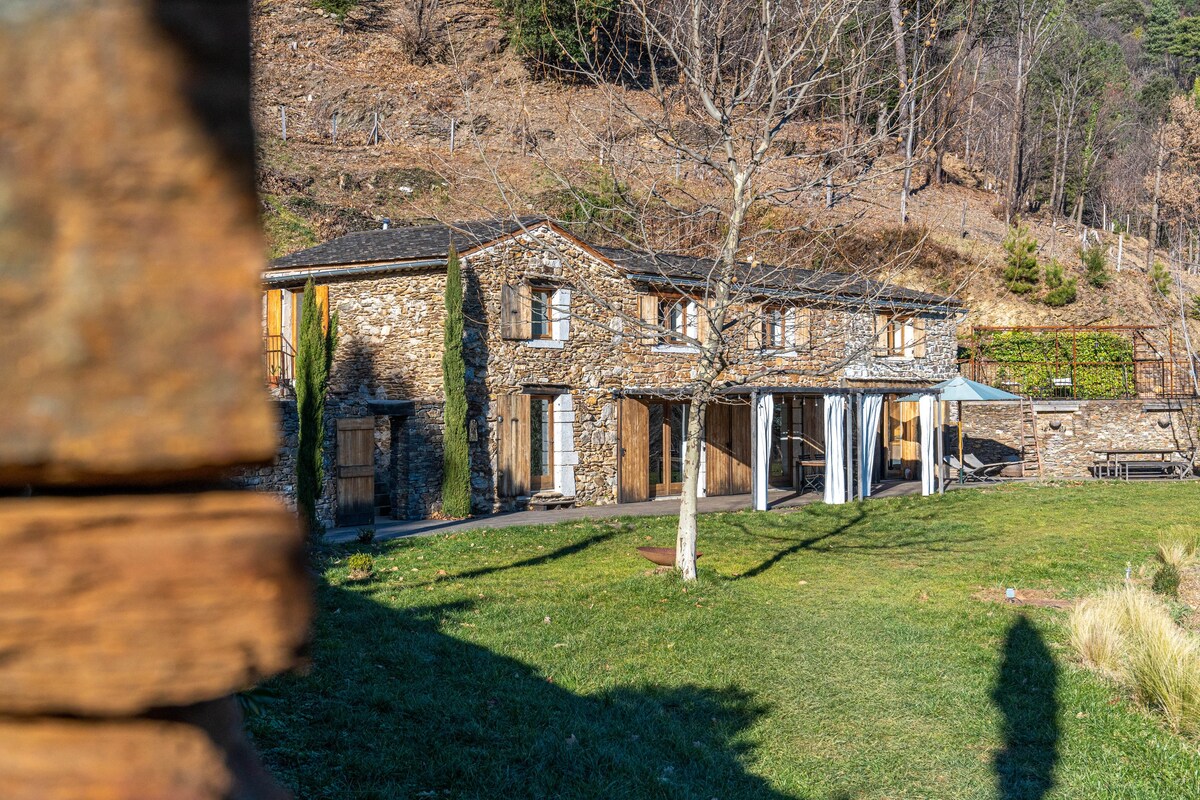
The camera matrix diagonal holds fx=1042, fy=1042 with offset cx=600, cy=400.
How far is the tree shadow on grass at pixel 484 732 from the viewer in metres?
5.39

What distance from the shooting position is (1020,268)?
37219 millimetres

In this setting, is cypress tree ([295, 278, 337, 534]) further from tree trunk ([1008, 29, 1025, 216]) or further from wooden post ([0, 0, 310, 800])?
tree trunk ([1008, 29, 1025, 216])

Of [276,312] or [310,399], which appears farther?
[276,312]


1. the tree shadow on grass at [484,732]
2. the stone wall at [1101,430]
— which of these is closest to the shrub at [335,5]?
the stone wall at [1101,430]

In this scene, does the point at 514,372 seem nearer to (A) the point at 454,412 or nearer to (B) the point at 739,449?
(A) the point at 454,412

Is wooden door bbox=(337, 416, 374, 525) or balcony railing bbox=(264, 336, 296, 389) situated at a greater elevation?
balcony railing bbox=(264, 336, 296, 389)

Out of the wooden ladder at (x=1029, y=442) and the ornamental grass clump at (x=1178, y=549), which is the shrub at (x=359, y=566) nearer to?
the ornamental grass clump at (x=1178, y=549)

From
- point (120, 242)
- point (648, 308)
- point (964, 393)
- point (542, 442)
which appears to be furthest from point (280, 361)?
point (120, 242)

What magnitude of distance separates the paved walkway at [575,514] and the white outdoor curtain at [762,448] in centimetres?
37

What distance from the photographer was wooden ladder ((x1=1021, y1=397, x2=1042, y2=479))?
92.8ft

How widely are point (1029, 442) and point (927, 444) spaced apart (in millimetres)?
6545

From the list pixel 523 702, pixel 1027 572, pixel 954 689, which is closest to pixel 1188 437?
pixel 1027 572

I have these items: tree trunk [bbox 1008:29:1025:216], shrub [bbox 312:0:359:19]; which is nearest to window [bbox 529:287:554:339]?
tree trunk [bbox 1008:29:1025:216]

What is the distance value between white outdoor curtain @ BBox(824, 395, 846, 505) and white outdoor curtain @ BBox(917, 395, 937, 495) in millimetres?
2775
